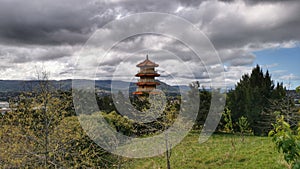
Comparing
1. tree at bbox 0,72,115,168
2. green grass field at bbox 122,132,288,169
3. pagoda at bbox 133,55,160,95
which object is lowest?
green grass field at bbox 122,132,288,169

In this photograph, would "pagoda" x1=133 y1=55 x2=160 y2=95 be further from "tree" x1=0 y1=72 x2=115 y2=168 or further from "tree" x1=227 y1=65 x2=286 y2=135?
"tree" x1=0 y1=72 x2=115 y2=168

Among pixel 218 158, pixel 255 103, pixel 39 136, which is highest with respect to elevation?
pixel 255 103

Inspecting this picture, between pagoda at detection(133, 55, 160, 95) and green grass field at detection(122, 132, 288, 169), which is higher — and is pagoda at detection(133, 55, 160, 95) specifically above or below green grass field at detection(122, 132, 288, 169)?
above

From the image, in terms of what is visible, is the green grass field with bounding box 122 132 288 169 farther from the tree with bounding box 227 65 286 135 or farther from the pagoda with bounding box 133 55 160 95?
the pagoda with bounding box 133 55 160 95

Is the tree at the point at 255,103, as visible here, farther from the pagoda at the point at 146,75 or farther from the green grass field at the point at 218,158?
the green grass field at the point at 218,158

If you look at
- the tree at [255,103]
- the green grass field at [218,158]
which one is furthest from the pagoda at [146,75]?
the green grass field at [218,158]

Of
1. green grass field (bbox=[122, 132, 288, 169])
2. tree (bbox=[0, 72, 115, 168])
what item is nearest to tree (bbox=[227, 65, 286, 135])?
green grass field (bbox=[122, 132, 288, 169])

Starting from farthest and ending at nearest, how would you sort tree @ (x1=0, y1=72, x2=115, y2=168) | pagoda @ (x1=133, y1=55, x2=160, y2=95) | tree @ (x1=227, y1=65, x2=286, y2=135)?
pagoda @ (x1=133, y1=55, x2=160, y2=95) → tree @ (x1=227, y1=65, x2=286, y2=135) → tree @ (x1=0, y1=72, x2=115, y2=168)

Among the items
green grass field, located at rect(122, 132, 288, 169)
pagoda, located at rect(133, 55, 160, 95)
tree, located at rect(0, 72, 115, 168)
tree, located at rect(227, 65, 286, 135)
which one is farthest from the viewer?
pagoda, located at rect(133, 55, 160, 95)

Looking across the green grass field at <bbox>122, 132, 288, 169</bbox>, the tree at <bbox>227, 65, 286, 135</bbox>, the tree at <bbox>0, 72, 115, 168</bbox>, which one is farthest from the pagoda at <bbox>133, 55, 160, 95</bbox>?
the tree at <bbox>0, 72, 115, 168</bbox>

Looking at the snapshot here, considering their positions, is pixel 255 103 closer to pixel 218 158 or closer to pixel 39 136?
pixel 218 158

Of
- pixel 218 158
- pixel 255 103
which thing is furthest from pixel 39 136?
pixel 255 103

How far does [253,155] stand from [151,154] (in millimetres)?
3917

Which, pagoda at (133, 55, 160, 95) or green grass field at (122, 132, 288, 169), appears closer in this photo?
green grass field at (122, 132, 288, 169)
